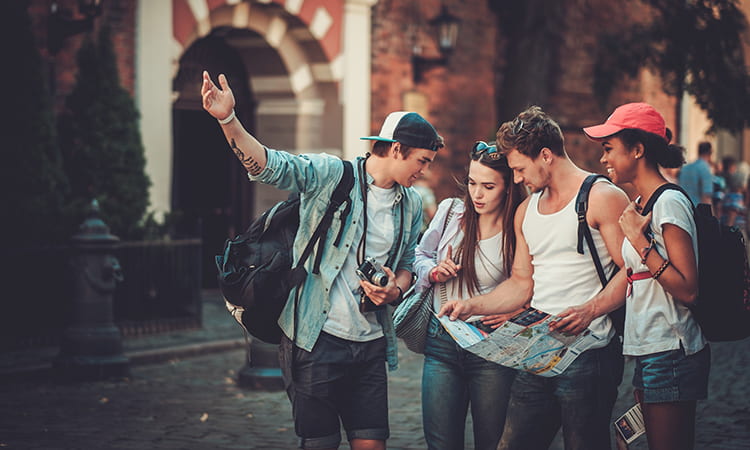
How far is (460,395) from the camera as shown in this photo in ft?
14.4

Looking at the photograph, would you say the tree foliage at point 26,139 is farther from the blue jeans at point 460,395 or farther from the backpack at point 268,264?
the blue jeans at point 460,395

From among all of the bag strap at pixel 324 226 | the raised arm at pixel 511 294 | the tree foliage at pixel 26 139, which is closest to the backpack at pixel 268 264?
the bag strap at pixel 324 226

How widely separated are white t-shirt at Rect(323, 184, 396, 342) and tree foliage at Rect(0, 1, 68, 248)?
599cm

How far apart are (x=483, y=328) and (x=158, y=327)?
22.8ft

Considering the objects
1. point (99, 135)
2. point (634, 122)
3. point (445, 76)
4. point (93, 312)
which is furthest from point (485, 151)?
point (445, 76)

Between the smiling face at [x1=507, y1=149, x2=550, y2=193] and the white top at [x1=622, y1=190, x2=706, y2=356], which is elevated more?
the smiling face at [x1=507, y1=149, x2=550, y2=193]

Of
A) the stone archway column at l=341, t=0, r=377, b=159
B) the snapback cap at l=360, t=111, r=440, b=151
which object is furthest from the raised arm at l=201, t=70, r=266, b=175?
the stone archway column at l=341, t=0, r=377, b=159

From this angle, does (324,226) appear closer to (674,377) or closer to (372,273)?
(372,273)

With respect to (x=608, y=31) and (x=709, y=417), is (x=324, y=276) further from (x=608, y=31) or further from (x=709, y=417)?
(x=608, y=31)

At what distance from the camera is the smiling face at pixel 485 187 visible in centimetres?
445

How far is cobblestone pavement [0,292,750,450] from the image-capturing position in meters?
6.35

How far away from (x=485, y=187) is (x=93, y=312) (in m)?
5.03

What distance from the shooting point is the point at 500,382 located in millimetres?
4316

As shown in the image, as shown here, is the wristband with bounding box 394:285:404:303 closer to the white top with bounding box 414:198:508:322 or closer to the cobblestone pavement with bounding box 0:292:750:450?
the white top with bounding box 414:198:508:322
